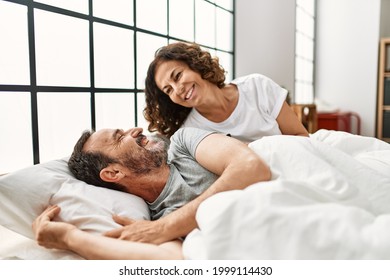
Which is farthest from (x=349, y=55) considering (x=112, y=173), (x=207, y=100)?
(x=112, y=173)

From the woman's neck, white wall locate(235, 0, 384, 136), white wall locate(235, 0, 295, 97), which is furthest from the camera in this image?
white wall locate(235, 0, 384, 136)

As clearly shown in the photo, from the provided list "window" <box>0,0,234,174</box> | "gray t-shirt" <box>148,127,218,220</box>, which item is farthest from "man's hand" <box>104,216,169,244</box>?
"window" <box>0,0,234,174</box>

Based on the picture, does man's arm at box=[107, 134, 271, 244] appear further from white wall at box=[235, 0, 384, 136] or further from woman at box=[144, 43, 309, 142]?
white wall at box=[235, 0, 384, 136]

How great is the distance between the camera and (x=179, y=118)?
1765 millimetres

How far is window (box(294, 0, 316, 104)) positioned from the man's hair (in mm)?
3429

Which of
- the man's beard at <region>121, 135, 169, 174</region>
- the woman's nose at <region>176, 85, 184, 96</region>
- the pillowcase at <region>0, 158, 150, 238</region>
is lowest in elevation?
the pillowcase at <region>0, 158, 150, 238</region>

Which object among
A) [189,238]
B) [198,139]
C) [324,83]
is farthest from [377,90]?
[189,238]

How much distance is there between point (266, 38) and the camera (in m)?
3.29

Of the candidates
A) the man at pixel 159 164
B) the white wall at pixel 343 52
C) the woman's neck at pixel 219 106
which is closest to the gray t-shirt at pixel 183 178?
the man at pixel 159 164

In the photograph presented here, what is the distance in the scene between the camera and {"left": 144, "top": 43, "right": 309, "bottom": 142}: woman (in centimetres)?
159

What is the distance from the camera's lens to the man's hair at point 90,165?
1121 mm

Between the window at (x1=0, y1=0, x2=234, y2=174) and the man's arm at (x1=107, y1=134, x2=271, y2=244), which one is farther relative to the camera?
the window at (x1=0, y1=0, x2=234, y2=174)

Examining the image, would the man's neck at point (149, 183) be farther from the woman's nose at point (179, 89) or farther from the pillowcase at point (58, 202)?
the woman's nose at point (179, 89)

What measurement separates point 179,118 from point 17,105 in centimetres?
68
